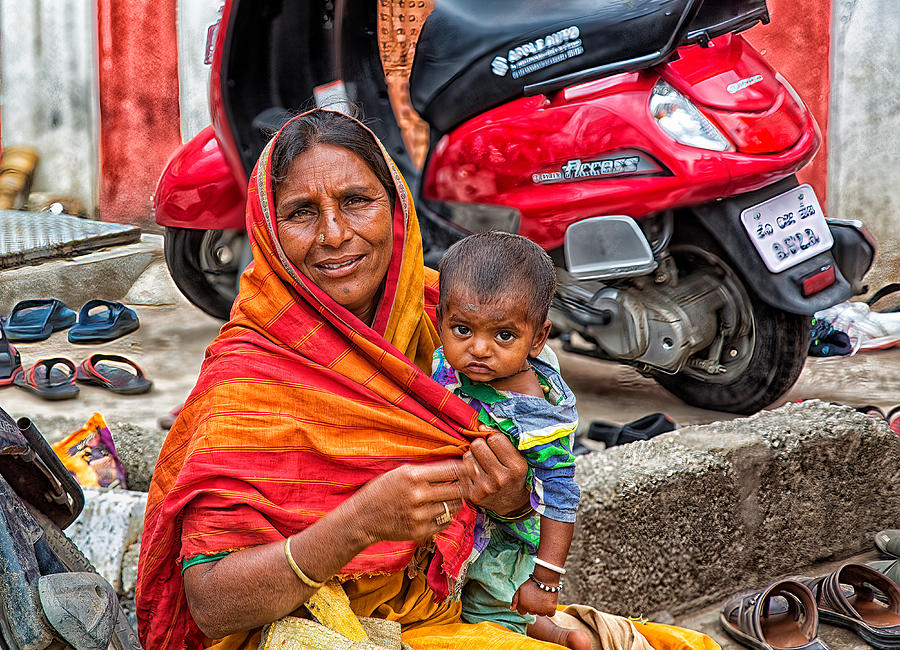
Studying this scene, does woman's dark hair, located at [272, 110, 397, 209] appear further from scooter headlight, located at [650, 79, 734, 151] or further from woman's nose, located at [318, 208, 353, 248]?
scooter headlight, located at [650, 79, 734, 151]

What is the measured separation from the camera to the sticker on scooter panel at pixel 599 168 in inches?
140

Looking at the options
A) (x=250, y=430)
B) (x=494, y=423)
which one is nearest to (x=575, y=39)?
(x=494, y=423)

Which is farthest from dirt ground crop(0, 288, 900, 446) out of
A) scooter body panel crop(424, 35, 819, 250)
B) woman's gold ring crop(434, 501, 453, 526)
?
woman's gold ring crop(434, 501, 453, 526)

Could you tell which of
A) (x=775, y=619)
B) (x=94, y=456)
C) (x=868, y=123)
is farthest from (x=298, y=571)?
(x=868, y=123)

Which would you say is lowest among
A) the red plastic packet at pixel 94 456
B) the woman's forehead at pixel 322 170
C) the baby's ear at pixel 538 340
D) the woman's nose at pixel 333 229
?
the red plastic packet at pixel 94 456

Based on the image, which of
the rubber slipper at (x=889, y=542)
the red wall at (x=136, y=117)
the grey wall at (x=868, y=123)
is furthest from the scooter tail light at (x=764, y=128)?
the red wall at (x=136, y=117)

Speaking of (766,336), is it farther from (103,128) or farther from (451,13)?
(103,128)

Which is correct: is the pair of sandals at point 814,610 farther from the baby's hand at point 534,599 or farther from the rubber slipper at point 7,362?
the rubber slipper at point 7,362

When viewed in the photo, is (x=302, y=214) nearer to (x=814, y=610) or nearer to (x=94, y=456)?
(x=94, y=456)

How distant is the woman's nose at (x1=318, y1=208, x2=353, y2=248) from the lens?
1.63 metres

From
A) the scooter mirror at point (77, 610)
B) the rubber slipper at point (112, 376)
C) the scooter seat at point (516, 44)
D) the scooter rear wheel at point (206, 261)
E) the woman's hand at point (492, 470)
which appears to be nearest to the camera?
the scooter mirror at point (77, 610)

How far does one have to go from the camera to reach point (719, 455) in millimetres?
2924

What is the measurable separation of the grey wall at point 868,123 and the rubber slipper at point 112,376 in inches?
147

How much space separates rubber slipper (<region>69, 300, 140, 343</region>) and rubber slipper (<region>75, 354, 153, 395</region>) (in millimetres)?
277
